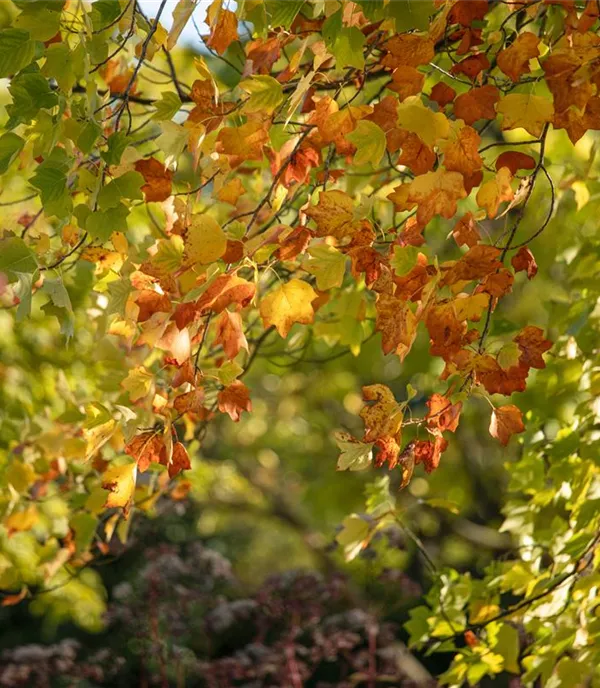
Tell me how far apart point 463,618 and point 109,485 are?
1.26 m

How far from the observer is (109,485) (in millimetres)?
1712

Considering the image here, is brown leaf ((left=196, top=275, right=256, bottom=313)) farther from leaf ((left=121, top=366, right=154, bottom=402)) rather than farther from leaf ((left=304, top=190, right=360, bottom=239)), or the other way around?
leaf ((left=121, top=366, right=154, bottom=402))

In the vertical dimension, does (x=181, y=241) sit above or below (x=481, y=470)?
above

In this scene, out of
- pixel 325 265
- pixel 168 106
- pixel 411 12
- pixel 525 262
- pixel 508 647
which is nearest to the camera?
pixel 411 12

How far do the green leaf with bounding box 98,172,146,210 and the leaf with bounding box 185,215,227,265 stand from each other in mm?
256

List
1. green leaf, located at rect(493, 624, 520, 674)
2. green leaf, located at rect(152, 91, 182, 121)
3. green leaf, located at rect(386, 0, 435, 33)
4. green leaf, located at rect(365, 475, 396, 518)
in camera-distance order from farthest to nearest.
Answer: green leaf, located at rect(365, 475, 396, 518)
green leaf, located at rect(493, 624, 520, 674)
green leaf, located at rect(152, 91, 182, 121)
green leaf, located at rect(386, 0, 435, 33)

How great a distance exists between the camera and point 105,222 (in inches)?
66.1

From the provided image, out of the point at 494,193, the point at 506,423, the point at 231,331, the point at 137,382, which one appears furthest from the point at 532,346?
the point at 137,382

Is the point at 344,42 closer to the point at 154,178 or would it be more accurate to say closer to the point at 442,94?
the point at 442,94

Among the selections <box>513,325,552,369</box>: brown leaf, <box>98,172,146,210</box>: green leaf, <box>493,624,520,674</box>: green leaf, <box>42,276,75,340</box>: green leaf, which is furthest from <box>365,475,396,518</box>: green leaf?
<box>98,172,146,210</box>: green leaf

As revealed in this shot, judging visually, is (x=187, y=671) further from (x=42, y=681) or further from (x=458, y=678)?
(x=458, y=678)

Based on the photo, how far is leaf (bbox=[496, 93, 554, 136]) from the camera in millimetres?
1470

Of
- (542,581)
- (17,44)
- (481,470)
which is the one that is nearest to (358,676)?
(542,581)

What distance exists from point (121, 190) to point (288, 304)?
0.37 m
